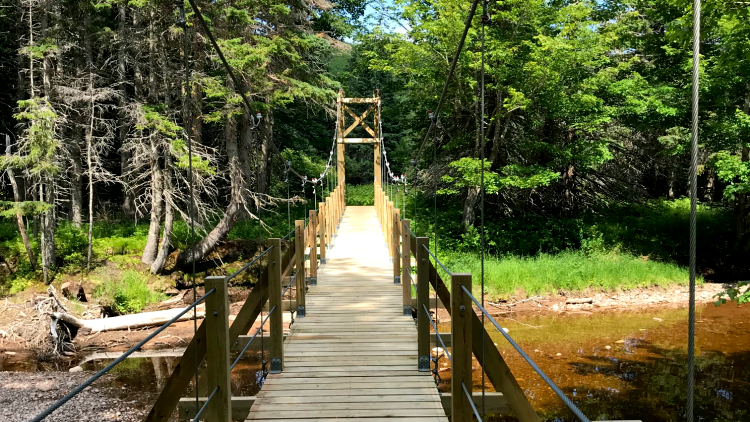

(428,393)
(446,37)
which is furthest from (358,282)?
(446,37)

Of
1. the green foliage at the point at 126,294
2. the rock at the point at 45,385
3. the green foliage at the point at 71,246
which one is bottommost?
the rock at the point at 45,385

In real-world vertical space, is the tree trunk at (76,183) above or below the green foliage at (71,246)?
above

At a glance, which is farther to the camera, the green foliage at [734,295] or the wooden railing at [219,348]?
the green foliage at [734,295]

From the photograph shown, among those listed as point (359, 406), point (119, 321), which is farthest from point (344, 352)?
point (119, 321)

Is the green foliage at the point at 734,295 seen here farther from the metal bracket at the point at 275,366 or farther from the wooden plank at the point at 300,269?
the metal bracket at the point at 275,366

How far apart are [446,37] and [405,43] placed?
3.69 feet

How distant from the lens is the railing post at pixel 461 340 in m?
2.53

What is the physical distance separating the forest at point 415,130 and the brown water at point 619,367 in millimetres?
2104

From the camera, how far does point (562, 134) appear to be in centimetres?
1551

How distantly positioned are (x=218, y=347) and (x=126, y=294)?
368 inches

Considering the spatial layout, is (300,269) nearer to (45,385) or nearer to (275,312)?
(275,312)

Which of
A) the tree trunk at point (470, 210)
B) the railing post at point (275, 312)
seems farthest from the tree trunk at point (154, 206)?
the railing post at point (275, 312)

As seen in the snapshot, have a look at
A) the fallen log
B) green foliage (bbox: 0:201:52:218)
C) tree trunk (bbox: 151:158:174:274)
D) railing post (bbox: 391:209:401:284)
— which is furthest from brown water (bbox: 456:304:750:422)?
green foliage (bbox: 0:201:52:218)

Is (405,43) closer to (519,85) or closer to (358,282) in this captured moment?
(519,85)
